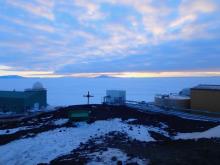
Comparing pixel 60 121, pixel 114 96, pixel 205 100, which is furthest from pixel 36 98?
pixel 205 100

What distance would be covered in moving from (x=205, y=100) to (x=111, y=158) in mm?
19954

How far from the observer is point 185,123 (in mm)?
26500

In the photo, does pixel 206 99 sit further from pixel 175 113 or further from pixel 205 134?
pixel 205 134

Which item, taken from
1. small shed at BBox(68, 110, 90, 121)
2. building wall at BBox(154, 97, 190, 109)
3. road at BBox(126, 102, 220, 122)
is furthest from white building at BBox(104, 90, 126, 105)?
small shed at BBox(68, 110, 90, 121)

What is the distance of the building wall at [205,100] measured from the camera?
30.5 meters

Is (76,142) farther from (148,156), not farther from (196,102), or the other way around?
(196,102)

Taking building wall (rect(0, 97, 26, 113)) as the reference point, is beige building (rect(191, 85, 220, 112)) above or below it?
above

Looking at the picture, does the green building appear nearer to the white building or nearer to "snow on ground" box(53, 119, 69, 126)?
the white building

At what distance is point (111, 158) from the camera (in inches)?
534

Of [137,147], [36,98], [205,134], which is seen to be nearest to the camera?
[137,147]

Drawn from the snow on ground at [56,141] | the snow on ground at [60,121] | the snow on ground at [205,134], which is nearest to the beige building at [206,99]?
the snow on ground at [205,134]

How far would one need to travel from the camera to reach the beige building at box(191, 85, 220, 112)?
30484mm

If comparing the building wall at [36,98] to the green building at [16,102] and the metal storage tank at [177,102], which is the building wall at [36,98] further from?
the metal storage tank at [177,102]

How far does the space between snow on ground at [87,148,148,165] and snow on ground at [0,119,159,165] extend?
2.66 metres
